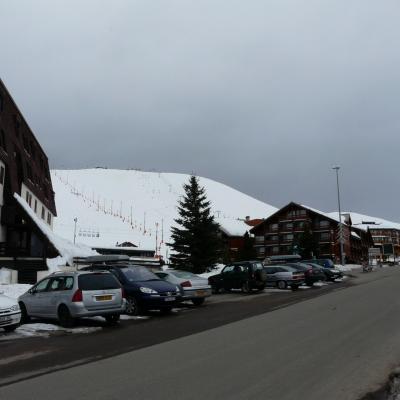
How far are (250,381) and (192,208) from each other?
37042 mm

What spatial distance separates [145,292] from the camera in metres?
17.1

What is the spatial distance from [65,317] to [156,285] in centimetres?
401

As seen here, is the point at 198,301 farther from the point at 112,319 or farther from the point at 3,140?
the point at 3,140

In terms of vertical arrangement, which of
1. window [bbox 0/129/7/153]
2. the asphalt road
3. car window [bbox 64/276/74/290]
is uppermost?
window [bbox 0/129/7/153]

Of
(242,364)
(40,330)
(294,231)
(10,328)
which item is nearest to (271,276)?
(40,330)

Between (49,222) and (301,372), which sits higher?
(49,222)

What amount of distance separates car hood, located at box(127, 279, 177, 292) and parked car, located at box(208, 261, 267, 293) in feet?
31.8

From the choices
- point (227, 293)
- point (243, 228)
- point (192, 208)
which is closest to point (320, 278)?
point (227, 293)

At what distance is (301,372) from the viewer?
7793 millimetres

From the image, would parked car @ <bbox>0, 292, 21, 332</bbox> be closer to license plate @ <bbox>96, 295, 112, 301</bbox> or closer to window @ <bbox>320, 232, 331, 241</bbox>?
license plate @ <bbox>96, 295, 112, 301</bbox>

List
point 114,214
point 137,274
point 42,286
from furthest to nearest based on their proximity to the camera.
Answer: point 114,214
point 137,274
point 42,286

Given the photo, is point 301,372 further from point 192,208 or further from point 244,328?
point 192,208

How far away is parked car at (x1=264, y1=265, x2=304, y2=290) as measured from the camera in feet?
99.2

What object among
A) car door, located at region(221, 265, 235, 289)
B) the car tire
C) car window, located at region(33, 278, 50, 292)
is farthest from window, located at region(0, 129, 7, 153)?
car window, located at region(33, 278, 50, 292)
